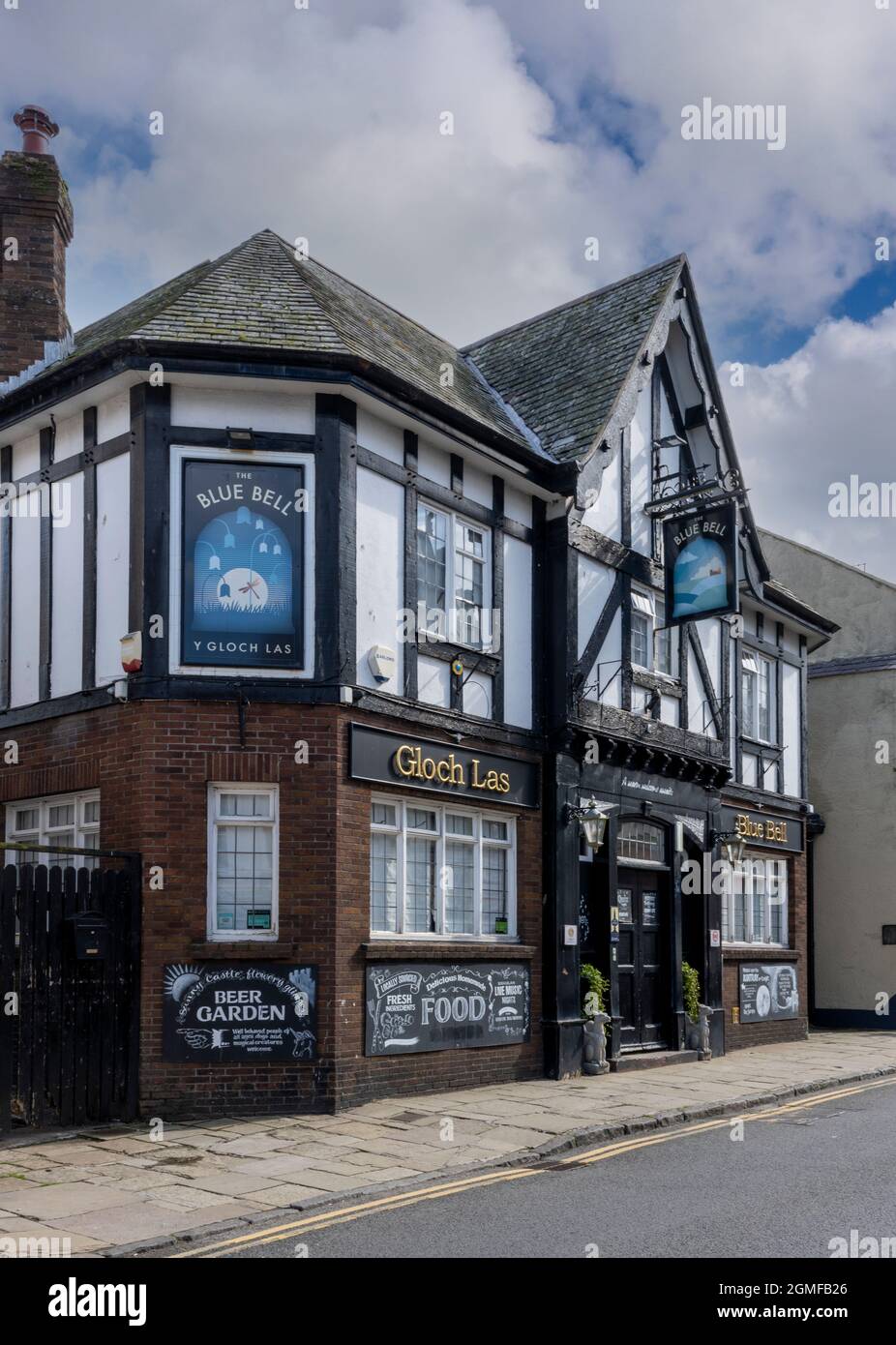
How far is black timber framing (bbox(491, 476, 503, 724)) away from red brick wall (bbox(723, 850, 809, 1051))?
752 cm

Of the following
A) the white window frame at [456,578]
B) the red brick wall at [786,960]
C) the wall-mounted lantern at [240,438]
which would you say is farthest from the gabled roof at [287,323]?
the red brick wall at [786,960]

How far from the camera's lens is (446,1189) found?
31.4 feet

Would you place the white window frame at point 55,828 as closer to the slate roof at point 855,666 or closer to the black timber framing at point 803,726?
the black timber framing at point 803,726

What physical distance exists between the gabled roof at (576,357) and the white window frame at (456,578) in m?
1.89

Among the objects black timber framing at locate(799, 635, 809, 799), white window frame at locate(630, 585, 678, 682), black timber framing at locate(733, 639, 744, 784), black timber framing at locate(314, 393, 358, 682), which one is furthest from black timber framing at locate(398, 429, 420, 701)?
black timber framing at locate(799, 635, 809, 799)

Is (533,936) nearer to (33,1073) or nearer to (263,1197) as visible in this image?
(33,1073)

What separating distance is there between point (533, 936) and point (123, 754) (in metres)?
5.64

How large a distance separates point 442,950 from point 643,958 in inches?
198

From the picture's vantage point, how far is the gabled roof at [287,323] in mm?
13844

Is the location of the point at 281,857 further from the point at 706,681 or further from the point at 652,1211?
the point at 706,681

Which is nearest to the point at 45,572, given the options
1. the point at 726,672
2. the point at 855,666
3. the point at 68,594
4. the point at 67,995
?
the point at 68,594

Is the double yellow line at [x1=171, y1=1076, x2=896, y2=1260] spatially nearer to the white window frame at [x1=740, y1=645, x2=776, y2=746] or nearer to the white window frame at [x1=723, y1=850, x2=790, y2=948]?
the white window frame at [x1=723, y1=850, x2=790, y2=948]
